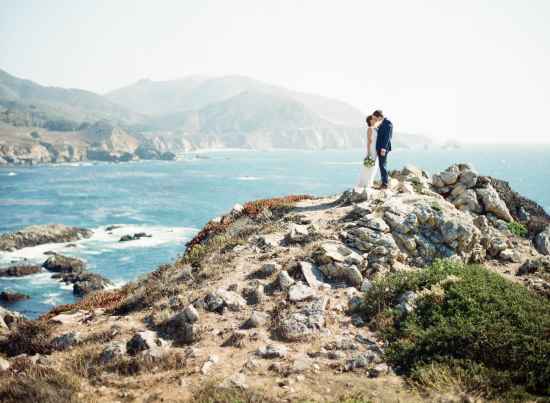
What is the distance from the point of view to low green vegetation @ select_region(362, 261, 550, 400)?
23.8ft

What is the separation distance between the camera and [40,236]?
190 feet

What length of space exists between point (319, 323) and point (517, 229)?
12.8 metres

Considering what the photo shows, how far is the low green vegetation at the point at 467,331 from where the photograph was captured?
7.26 metres

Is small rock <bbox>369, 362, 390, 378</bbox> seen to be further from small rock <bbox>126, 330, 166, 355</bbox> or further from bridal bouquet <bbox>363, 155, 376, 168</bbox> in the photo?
bridal bouquet <bbox>363, 155, 376, 168</bbox>

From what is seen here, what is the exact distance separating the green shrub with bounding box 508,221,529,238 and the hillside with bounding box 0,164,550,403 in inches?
84.8

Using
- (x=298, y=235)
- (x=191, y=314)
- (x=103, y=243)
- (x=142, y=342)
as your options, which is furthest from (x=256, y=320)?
(x=103, y=243)

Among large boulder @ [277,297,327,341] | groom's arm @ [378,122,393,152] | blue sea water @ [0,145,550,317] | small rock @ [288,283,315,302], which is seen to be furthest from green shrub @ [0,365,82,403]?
blue sea water @ [0,145,550,317]

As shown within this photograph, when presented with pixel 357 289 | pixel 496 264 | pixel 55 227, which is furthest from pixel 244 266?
pixel 55 227

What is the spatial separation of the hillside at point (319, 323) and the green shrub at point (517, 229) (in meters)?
2.15

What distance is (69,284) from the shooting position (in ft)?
139

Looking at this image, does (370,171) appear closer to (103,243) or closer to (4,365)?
(4,365)

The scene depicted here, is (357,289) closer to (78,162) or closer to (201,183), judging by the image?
(201,183)

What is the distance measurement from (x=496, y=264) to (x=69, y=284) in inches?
1623

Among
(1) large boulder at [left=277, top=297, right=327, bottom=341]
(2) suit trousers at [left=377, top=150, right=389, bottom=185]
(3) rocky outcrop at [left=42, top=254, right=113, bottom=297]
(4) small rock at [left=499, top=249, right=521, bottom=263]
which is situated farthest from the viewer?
(3) rocky outcrop at [left=42, top=254, right=113, bottom=297]
